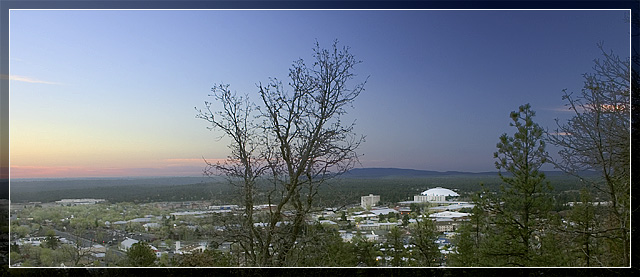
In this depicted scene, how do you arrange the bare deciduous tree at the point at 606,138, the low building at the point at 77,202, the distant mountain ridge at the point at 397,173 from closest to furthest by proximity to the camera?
the bare deciduous tree at the point at 606,138 < the low building at the point at 77,202 < the distant mountain ridge at the point at 397,173

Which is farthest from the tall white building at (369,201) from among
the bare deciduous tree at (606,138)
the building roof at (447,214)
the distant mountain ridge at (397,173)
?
the bare deciduous tree at (606,138)

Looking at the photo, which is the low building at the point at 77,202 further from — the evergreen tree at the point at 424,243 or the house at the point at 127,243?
the evergreen tree at the point at 424,243

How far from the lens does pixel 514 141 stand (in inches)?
129

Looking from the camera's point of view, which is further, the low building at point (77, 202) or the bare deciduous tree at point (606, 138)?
the low building at point (77, 202)

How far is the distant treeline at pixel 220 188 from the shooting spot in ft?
10.5

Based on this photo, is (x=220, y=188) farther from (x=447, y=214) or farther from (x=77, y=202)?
(x=447, y=214)

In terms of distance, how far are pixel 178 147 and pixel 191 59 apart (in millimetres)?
555

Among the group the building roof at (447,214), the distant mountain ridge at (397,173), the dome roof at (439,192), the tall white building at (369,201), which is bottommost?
the building roof at (447,214)

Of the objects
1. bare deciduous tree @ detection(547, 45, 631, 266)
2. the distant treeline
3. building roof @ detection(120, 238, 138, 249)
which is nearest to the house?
building roof @ detection(120, 238, 138, 249)

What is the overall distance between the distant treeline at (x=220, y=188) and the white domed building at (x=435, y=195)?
3 cm

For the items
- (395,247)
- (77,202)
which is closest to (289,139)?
(395,247)

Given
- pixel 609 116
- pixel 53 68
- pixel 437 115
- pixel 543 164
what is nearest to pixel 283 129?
pixel 437 115

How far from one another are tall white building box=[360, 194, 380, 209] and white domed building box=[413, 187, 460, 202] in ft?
0.78

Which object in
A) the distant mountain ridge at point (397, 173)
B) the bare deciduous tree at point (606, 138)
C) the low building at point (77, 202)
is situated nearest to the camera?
the bare deciduous tree at point (606, 138)
